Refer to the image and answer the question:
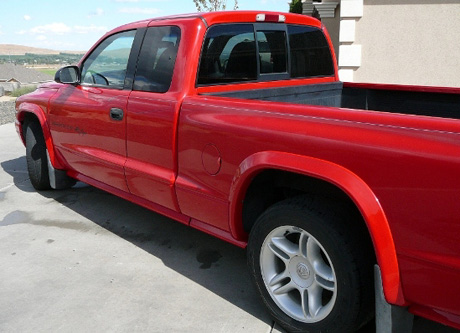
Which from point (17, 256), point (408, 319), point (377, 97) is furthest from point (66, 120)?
point (408, 319)

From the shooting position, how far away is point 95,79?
4.07 m

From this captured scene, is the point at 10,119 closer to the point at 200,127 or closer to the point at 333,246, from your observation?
the point at 200,127

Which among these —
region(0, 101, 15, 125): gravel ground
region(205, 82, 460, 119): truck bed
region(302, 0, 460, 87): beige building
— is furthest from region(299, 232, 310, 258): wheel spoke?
region(0, 101, 15, 125): gravel ground

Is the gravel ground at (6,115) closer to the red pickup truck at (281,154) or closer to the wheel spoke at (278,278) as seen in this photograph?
the red pickup truck at (281,154)

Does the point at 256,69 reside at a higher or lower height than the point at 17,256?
higher

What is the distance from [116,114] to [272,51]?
1.29 meters

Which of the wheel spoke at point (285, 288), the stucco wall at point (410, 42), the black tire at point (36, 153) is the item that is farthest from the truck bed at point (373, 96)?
the stucco wall at point (410, 42)

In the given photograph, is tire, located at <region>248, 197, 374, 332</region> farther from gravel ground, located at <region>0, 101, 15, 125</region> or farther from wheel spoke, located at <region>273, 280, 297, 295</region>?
gravel ground, located at <region>0, 101, 15, 125</region>

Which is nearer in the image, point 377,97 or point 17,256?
point 17,256

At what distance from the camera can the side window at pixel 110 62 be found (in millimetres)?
3738

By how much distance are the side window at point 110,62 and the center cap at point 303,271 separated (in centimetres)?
198

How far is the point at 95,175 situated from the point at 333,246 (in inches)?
98.5

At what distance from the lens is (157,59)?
3414 mm

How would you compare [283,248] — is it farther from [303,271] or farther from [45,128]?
[45,128]
